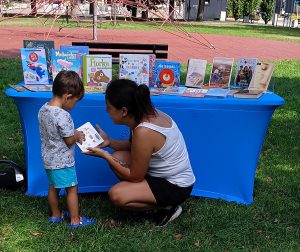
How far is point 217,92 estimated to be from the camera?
3508mm

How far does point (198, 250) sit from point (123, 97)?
1038 mm

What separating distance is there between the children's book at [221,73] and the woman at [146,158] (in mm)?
932

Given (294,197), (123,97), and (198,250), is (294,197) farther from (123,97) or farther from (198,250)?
(123,97)

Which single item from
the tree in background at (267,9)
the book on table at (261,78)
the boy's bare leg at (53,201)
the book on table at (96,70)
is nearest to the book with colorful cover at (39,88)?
the book on table at (96,70)

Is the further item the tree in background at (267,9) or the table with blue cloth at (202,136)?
the tree in background at (267,9)

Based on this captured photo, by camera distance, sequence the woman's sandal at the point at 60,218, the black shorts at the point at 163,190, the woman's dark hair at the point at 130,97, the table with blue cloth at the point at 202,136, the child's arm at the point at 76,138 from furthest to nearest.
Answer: the table with blue cloth at the point at 202,136, the woman's sandal at the point at 60,218, the black shorts at the point at 163,190, the child's arm at the point at 76,138, the woman's dark hair at the point at 130,97

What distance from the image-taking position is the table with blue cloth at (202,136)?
3.36m

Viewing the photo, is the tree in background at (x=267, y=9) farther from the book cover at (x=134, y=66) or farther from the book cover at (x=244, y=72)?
the book cover at (x=134, y=66)

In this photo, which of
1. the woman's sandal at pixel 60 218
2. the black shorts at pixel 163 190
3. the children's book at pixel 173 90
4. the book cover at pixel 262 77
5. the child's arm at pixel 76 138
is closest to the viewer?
the child's arm at pixel 76 138

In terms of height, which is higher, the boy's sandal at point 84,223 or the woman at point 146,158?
the woman at point 146,158

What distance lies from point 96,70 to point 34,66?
465mm

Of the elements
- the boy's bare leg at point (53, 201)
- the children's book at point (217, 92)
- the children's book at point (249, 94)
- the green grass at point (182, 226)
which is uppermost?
the children's book at point (249, 94)

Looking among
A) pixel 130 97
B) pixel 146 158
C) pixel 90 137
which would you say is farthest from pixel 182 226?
pixel 130 97

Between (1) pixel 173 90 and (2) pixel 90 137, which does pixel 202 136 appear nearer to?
(1) pixel 173 90
